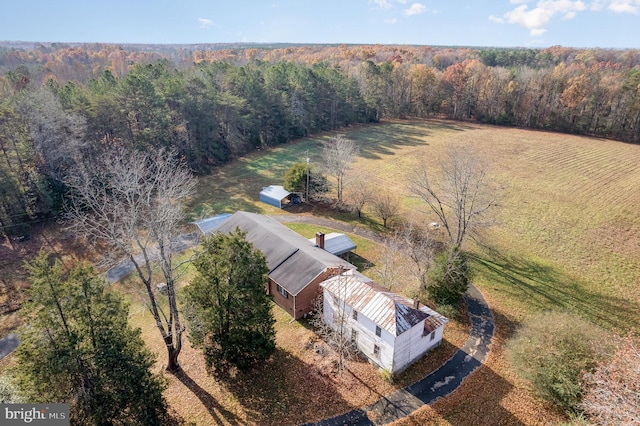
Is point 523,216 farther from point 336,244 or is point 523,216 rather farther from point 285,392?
point 285,392

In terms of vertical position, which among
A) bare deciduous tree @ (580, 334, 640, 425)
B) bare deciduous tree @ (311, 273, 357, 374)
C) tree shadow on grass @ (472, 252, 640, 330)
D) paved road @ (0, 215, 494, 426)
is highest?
bare deciduous tree @ (580, 334, 640, 425)

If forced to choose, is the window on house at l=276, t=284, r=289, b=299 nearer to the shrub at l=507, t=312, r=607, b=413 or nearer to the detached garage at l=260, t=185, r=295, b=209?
the shrub at l=507, t=312, r=607, b=413

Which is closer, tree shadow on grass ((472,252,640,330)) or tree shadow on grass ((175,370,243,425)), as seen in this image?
tree shadow on grass ((175,370,243,425))

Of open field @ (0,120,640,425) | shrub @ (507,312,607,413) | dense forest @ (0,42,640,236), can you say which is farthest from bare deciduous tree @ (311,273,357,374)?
dense forest @ (0,42,640,236)

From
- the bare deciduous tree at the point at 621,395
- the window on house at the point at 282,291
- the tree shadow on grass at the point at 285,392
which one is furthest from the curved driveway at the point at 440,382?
the window on house at the point at 282,291

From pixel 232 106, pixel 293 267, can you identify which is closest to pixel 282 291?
pixel 293 267

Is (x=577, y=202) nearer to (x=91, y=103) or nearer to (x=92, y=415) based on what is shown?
(x=92, y=415)
